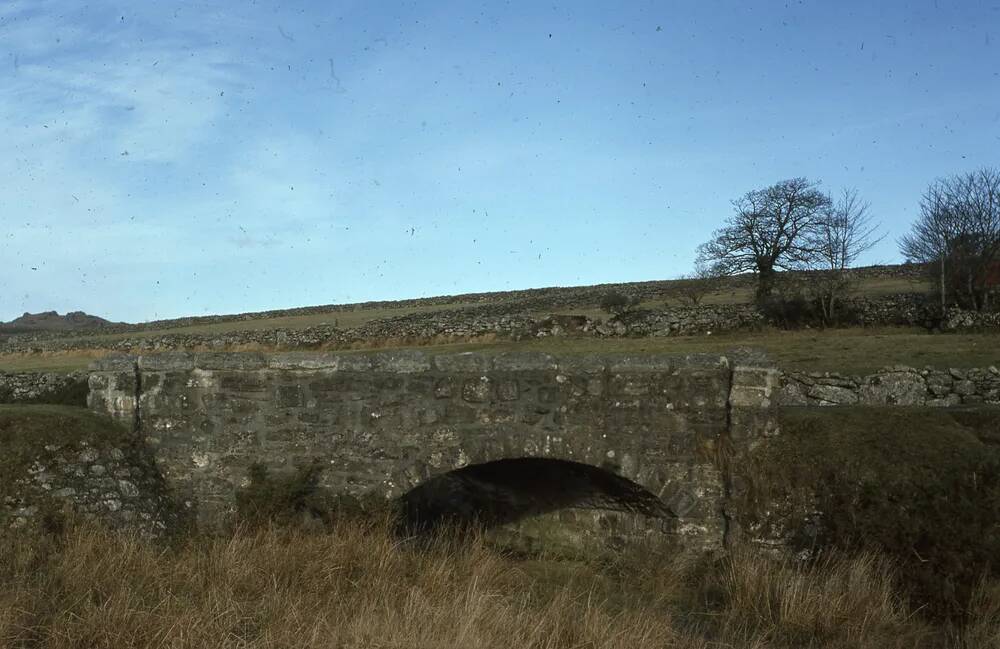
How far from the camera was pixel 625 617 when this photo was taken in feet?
19.2

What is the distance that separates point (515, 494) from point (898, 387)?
8268 mm

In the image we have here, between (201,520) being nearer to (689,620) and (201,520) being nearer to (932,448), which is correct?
(689,620)

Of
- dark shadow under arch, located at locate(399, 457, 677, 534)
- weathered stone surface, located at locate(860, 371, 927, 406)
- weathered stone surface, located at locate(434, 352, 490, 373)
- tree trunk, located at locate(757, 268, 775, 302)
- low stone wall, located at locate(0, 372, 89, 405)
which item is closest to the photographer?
weathered stone surface, located at locate(434, 352, 490, 373)

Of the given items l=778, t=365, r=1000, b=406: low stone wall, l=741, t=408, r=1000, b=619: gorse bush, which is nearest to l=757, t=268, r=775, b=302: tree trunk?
l=778, t=365, r=1000, b=406: low stone wall

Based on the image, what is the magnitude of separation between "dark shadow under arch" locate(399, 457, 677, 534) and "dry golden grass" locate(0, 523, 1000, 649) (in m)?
0.92

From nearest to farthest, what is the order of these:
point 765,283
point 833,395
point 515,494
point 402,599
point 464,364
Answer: point 402,599, point 464,364, point 515,494, point 833,395, point 765,283

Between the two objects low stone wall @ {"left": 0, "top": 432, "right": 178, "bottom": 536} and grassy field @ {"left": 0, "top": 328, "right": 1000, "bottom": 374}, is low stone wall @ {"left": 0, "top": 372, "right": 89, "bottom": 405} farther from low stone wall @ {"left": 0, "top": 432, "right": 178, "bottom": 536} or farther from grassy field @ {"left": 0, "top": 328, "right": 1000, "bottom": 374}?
grassy field @ {"left": 0, "top": 328, "right": 1000, "bottom": 374}

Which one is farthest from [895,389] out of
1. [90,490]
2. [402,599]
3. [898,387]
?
[90,490]

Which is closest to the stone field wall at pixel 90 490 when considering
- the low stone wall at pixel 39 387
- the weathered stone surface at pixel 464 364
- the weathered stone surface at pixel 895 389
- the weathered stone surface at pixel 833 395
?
the low stone wall at pixel 39 387

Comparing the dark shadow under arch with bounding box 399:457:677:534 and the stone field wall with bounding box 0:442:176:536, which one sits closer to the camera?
the stone field wall with bounding box 0:442:176:536

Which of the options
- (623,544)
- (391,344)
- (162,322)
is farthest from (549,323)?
(162,322)

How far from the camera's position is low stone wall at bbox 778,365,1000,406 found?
14.7 meters

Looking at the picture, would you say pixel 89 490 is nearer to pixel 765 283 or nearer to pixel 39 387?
pixel 39 387

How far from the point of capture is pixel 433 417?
8.37 metres
